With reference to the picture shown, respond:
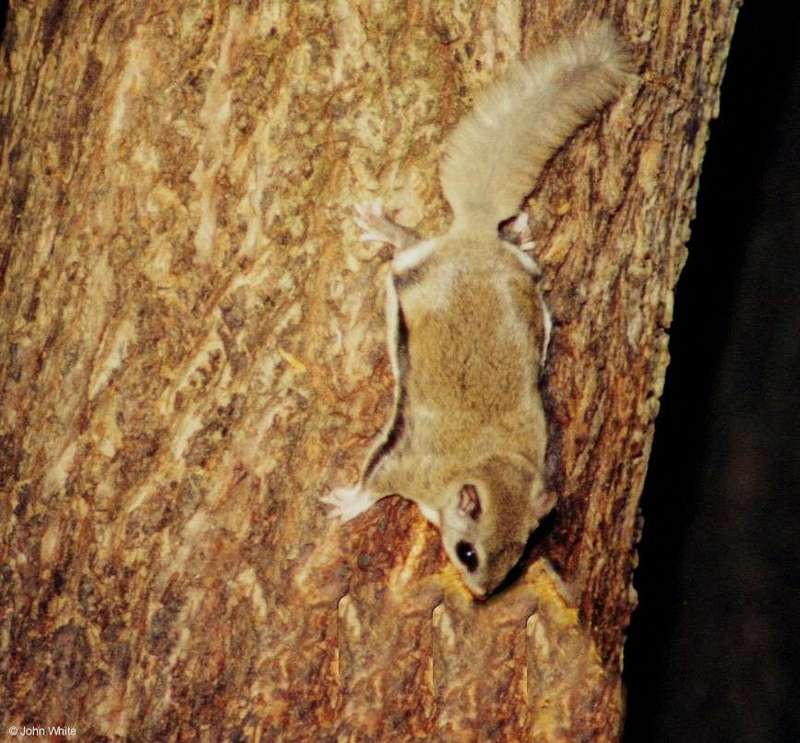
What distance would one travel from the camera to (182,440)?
2.48 meters

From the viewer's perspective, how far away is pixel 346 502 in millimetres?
2443

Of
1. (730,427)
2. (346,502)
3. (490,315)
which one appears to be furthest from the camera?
(730,427)

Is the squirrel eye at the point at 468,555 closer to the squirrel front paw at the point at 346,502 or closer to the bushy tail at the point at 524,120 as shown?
the squirrel front paw at the point at 346,502

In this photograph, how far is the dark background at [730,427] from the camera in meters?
4.43

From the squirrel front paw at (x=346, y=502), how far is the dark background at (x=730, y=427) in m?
2.39

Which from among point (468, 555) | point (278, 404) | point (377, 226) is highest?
point (377, 226)

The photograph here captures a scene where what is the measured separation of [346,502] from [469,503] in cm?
36

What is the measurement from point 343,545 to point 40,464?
35.7 inches

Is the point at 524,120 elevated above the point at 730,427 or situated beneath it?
elevated above

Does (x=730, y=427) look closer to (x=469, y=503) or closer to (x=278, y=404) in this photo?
(x=469, y=503)

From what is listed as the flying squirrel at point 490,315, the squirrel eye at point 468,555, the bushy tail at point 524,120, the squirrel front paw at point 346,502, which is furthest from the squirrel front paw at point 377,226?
the squirrel eye at point 468,555

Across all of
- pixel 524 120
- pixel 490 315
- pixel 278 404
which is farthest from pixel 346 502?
pixel 524 120

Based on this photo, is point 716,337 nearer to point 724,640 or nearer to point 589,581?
point 724,640

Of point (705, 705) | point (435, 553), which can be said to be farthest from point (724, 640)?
point (435, 553)
